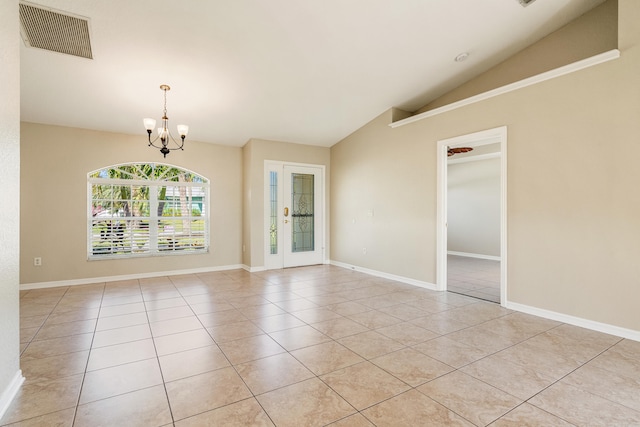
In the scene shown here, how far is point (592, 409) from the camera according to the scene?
1.90 m

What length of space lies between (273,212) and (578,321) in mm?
4977

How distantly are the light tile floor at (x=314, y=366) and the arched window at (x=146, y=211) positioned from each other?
1504mm

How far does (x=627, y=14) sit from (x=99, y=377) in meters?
5.62

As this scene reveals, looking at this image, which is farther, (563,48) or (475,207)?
(475,207)

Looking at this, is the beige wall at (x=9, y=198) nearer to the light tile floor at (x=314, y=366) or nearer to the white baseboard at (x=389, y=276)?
the light tile floor at (x=314, y=366)

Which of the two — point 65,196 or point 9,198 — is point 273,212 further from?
point 9,198

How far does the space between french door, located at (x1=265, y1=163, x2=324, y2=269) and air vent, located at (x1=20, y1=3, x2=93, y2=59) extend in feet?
11.4

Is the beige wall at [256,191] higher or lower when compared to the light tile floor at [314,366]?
higher

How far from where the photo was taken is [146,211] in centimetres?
574

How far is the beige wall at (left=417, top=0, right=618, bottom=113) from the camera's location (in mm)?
3639

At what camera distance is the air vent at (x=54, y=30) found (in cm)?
287

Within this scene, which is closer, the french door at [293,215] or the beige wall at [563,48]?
the beige wall at [563,48]

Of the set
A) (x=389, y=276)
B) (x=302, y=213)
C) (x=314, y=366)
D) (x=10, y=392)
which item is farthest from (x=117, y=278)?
(x=389, y=276)

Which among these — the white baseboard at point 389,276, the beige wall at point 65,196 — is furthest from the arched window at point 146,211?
the white baseboard at point 389,276
